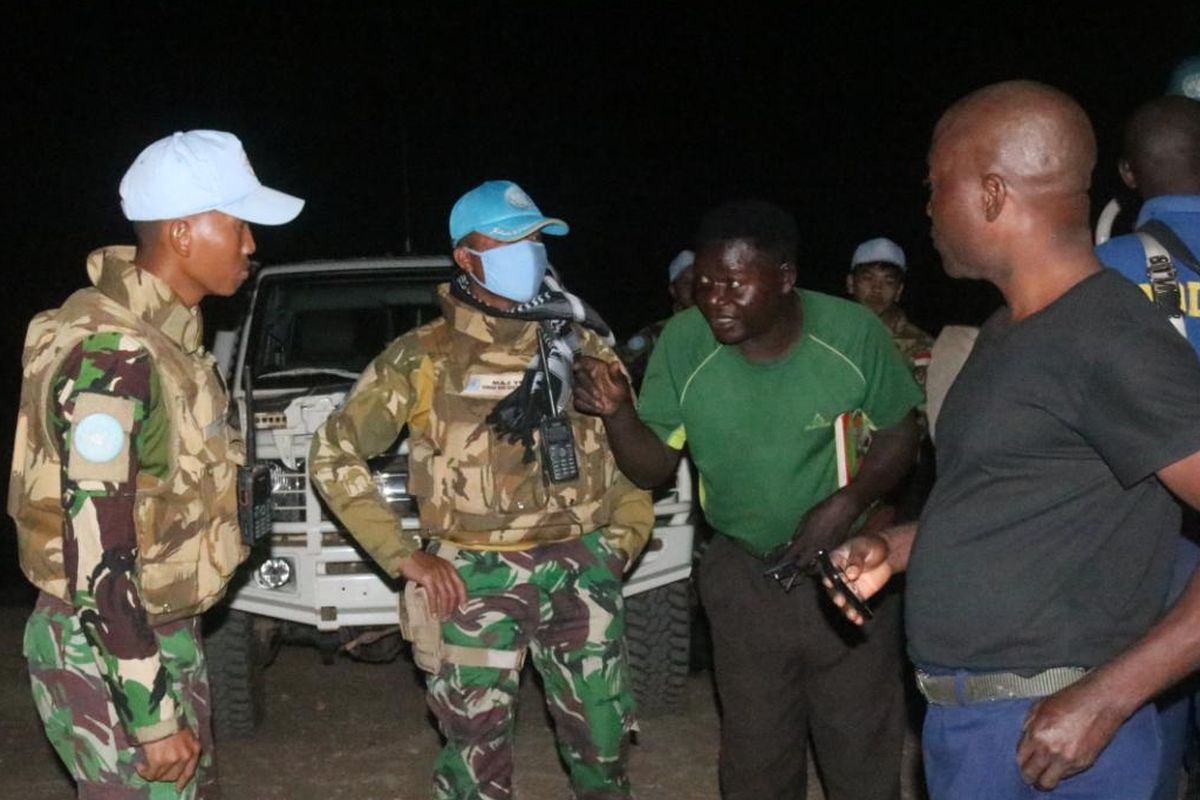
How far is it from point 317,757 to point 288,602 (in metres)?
0.69

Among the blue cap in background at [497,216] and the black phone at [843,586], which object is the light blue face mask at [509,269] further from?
the black phone at [843,586]

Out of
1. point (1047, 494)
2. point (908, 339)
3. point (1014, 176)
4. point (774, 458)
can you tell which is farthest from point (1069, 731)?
point (908, 339)

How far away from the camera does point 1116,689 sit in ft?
7.14

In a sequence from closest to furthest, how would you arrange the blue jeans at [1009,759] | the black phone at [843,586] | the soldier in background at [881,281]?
1. the blue jeans at [1009,759]
2. the black phone at [843,586]
3. the soldier in background at [881,281]

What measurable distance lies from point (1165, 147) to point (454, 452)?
2.09 m

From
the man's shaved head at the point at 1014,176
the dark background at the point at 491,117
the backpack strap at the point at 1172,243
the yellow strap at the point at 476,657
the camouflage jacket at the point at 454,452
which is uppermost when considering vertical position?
the man's shaved head at the point at 1014,176

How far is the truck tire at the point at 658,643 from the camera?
5840mm

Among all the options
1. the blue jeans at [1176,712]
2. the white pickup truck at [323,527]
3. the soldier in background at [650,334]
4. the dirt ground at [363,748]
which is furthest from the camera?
the soldier in background at [650,334]

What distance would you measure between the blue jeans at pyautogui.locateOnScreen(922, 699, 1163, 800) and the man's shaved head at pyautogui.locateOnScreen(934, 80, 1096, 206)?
0.90 metres

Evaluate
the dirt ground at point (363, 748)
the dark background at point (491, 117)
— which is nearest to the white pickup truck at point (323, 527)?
the dirt ground at point (363, 748)

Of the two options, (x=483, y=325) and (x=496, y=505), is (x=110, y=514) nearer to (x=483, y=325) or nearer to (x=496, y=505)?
(x=496, y=505)

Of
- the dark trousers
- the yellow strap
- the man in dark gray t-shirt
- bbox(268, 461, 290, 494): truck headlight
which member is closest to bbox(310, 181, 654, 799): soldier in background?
the yellow strap

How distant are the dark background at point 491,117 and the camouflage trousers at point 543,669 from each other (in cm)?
2258

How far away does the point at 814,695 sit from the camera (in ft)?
13.0
